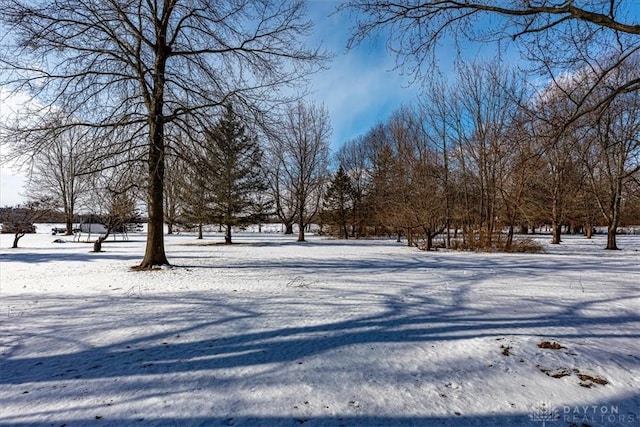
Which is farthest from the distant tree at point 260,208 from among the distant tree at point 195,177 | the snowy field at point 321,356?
the snowy field at point 321,356

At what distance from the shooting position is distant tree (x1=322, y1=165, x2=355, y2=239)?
36.5 m

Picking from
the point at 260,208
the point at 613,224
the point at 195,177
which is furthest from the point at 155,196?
the point at 613,224

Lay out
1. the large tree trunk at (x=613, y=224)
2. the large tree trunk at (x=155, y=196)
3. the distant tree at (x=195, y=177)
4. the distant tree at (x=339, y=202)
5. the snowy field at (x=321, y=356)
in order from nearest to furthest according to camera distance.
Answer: the snowy field at (x=321, y=356) → the large tree trunk at (x=155, y=196) → the distant tree at (x=195, y=177) → the large tree trunk at (x=613, y=224) → the distant tree at (x=339, y=202)

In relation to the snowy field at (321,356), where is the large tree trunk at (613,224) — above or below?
above

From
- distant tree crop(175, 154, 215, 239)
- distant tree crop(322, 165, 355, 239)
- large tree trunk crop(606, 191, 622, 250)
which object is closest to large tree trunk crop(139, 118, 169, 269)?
distant tree crop(175, 154, 215, 239)

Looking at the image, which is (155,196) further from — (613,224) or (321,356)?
(613,224)

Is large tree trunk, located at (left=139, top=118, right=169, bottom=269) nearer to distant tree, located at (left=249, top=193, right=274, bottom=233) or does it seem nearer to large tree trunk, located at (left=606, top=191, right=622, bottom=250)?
distant tree, located at (left=249, top=193, right=274, bottom=233)

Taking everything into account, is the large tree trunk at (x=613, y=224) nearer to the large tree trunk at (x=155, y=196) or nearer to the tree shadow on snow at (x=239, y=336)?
the tree shadow on snow at (x=239, y=336)

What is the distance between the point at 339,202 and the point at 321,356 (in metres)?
33.2

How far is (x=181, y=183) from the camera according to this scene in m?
10.6

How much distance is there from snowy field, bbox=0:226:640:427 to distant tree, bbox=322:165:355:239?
29330 millimetres

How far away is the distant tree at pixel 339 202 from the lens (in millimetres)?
36469

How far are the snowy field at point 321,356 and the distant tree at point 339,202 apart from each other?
29330 millimetres

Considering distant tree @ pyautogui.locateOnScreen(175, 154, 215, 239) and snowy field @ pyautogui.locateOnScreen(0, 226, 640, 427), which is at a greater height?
distant tree @ pyautogui.locateOnScreen(175, 154, 215, 239)
